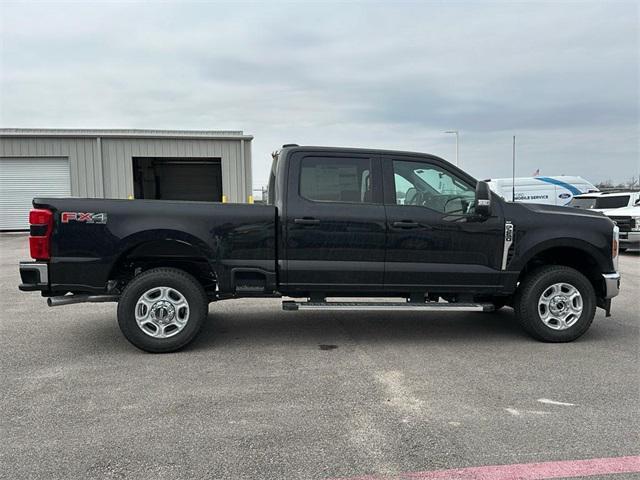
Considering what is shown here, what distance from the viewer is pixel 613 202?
16484 mm

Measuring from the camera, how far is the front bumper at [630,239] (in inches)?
558

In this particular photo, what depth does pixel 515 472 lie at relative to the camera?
9.61 ft

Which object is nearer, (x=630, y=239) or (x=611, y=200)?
(x=630, y=239)

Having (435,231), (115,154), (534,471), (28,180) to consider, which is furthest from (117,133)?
(534,471)

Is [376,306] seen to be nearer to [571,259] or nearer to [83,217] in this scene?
[571,259]

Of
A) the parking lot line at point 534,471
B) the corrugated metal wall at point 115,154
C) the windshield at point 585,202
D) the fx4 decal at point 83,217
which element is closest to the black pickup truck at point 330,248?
the fx4 decal at point 83,217

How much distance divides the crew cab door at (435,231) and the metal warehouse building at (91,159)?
683 inches

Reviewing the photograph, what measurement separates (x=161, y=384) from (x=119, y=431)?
33.9 inches

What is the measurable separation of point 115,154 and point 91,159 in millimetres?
1036

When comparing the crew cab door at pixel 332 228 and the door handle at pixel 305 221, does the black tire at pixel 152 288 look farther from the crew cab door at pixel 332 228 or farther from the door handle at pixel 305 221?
the door handle at pixel 305 221

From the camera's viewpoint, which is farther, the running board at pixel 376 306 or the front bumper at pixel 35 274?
the running board at pixel 376 306

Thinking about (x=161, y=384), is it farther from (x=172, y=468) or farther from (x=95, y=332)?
(x=95, y=332)

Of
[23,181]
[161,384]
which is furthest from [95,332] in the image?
[23,181]

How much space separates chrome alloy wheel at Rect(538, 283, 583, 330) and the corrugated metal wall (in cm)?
1901
